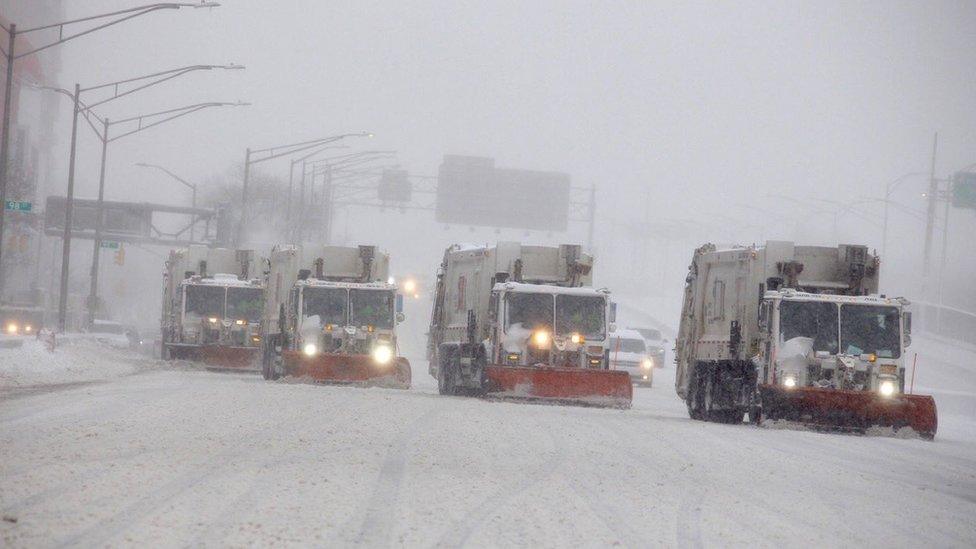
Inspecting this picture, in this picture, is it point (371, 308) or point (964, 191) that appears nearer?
point (371, 308)

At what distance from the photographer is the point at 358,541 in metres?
11.0

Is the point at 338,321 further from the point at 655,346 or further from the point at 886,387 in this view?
the point at 655,346

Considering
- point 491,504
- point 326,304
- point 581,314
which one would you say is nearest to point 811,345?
point 581,314

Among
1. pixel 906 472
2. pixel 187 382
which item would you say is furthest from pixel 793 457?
pixel 187 382

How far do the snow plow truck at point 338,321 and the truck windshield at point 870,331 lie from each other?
11169 millimetres

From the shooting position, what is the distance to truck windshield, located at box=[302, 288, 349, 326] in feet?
118

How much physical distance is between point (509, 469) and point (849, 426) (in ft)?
35.7

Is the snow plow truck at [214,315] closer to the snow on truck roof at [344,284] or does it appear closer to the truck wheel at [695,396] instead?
the snow on truck roof at [344,284]

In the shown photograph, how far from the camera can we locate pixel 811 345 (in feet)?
86.8

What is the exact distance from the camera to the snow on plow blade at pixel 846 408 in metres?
25.6

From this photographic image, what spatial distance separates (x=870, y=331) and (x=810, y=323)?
3.48 ft

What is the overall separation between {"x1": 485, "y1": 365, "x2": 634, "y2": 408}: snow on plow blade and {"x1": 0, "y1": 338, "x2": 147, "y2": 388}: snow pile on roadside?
9327 mm

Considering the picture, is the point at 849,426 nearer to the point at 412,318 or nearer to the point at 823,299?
the point at 823,299

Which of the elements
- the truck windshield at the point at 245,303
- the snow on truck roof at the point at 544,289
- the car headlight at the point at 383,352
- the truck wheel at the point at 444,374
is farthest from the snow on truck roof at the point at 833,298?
the truck windshield at the point at 245,303
